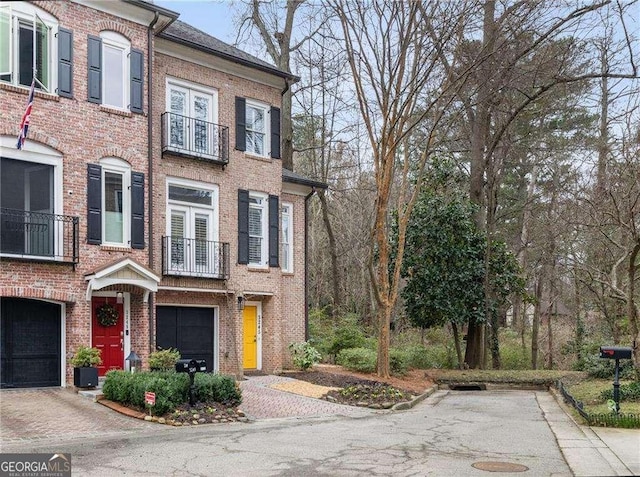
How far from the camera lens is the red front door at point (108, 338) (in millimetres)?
15469

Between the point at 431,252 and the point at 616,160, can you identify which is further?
the point at 431,252

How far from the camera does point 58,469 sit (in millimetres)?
7949

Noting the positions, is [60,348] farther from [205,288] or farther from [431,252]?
[431,252]

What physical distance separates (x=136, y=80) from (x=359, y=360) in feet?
33.2

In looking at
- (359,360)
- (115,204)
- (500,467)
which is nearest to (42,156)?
(115,204)

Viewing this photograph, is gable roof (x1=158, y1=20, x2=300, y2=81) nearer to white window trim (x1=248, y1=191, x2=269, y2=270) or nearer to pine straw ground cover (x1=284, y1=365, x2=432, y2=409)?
white window trim (x1=248, y1=191, x2=269, y2=270)

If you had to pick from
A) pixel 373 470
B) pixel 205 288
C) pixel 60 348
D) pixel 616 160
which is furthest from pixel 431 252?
pixel 373 470

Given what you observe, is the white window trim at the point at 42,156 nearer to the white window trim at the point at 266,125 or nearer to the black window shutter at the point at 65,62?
the black window shutter at the point at 65,62

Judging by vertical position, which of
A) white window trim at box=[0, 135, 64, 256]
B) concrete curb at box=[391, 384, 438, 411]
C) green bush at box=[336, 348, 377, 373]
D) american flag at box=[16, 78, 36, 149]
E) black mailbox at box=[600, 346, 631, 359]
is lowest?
concrete curb at box=[391, 384, 438, 411]

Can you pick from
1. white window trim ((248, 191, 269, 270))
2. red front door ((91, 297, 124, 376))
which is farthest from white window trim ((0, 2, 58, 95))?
white window trim ((248, 191, 269, 270))

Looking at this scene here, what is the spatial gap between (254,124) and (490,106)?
814 centimetres

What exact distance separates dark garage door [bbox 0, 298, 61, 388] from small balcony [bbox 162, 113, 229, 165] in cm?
511

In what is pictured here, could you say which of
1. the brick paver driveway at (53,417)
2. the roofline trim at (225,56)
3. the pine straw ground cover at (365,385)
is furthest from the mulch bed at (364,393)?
the roofline trim at (225,56)

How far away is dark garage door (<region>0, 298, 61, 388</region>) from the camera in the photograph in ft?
45.3
